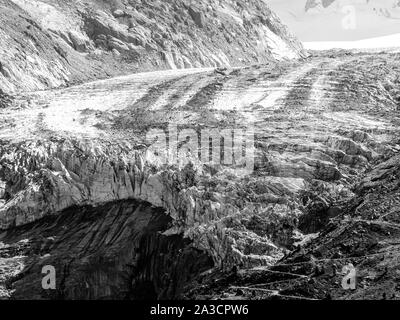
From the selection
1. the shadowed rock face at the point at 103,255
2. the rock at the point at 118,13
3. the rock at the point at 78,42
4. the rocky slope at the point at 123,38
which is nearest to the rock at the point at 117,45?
the rocky slope at the point at 123,38

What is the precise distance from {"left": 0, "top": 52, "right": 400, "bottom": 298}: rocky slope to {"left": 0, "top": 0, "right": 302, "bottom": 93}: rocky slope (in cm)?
1009

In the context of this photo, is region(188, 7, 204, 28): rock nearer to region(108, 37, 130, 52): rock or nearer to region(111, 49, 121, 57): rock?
region(108, 37, 130, 52): rock

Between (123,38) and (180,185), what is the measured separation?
36250 millimetres

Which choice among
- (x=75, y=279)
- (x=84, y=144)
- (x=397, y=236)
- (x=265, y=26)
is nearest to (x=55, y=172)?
(x=84, y=144)

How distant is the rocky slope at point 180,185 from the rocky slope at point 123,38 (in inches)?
397

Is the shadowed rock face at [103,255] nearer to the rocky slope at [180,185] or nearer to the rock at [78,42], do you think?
the rocky slope at [180,185]

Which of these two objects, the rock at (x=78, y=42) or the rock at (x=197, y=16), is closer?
the rock at (x=78, y=42)

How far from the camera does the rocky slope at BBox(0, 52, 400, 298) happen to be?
118 feet

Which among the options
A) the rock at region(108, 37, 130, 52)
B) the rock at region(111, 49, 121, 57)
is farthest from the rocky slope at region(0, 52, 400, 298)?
the rock at region(108, 37, 130, 52)

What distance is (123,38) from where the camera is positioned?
73.9 metres

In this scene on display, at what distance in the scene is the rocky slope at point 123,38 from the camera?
63.2 meters

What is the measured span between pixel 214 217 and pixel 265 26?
5684cm

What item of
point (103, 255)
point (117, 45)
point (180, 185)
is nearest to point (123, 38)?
point (117, 45)
